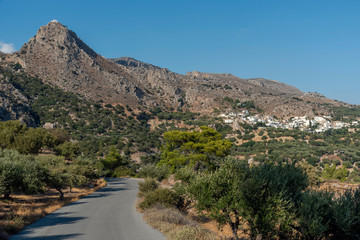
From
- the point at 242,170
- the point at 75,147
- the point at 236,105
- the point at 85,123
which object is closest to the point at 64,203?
the point at 242,170

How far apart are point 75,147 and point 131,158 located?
2503cm

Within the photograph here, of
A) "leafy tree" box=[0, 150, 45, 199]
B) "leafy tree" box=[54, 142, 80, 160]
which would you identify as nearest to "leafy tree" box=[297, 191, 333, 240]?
"leafy tree" box=[0, 150, 45, 199]

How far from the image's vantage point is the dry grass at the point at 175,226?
1246 cm

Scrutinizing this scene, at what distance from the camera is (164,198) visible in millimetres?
21031

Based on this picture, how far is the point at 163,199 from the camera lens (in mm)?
20969

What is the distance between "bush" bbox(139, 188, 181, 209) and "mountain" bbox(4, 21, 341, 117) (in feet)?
297

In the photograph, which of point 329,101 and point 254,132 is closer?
point 254,132

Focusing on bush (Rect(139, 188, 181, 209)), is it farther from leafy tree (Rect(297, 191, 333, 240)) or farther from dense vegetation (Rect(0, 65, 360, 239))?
leafy tree (Rect(297, 191, 333, 240))

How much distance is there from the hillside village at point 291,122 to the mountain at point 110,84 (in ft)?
21.8

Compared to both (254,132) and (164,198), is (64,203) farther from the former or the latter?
(254,132)

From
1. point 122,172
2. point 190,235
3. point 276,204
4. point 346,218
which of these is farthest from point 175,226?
point 122,172

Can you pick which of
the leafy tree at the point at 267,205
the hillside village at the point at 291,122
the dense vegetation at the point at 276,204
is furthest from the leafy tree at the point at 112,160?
the leafy tree at the point at 267,205

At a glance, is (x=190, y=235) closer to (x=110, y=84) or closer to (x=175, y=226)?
(x=175, y=226)

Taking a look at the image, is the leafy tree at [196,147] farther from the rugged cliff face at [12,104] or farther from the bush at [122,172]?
the rugged cliff face at [12,104]
